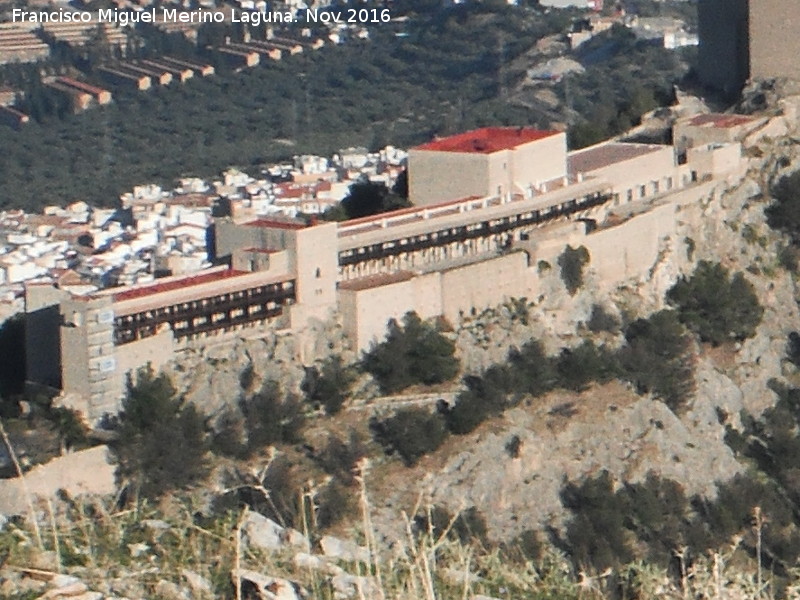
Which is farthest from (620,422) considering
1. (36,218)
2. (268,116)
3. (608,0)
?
(608,0)

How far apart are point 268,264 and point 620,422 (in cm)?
396

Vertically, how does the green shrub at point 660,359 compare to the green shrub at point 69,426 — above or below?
below

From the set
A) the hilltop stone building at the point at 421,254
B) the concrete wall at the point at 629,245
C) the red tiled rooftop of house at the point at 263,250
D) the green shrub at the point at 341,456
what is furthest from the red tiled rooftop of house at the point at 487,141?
the green shrub at the point at 341,456

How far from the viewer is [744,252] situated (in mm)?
24922

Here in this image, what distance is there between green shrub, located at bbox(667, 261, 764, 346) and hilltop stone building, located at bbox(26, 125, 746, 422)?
0.55 meters

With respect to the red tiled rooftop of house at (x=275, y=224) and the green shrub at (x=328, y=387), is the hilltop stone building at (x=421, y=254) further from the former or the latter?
the green shrub at (x=328, y=387)

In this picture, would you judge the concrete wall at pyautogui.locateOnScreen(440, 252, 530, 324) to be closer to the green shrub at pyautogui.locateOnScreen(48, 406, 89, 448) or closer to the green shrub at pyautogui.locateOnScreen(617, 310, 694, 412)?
the green shrub at pyautogui.locateOnScreen(617, 310, 694, 412)

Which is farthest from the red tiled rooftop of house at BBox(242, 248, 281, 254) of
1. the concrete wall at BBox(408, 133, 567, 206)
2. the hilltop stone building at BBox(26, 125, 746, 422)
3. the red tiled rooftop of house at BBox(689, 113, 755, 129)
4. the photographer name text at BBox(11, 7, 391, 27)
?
the photographer name text at BBox(11, 7, 391, 27)

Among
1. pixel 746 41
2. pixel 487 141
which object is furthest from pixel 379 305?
pixel 746 41

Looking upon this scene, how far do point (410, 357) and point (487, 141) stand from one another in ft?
14.0

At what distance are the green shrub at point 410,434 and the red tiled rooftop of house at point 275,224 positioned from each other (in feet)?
6.99

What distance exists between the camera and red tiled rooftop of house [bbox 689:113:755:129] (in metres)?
26.1

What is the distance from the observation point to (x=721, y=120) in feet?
86.6

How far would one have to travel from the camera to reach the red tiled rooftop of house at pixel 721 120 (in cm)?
2606
